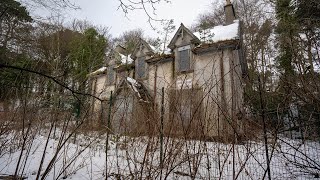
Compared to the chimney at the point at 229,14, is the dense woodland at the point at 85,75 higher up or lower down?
lower down

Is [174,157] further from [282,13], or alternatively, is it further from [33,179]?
[282,13]

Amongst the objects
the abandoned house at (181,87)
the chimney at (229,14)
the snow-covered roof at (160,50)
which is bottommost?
the abandoned house at (181,87)

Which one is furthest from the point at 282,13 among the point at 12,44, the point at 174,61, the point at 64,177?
the point at 12,44

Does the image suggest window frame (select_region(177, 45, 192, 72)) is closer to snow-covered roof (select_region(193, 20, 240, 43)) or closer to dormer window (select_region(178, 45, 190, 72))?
dormer window (select_region(178, 45, 190, 72))

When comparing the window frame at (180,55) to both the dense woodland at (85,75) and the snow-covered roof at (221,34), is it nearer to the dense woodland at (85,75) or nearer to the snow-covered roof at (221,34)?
the snow-covered roof at (221,34)

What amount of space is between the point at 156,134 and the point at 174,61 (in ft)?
34.2

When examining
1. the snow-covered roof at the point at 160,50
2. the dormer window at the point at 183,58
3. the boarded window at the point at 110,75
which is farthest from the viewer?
the boarded window at the point at 110,75

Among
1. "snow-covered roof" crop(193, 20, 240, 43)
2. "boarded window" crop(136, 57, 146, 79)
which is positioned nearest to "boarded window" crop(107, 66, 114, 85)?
"boarded window" crop(136, 57, 146, 79)

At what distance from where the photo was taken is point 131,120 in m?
4.27

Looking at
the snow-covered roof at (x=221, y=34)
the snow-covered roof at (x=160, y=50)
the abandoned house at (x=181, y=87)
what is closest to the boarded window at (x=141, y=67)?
the abandoned house at (x=181, y=87)

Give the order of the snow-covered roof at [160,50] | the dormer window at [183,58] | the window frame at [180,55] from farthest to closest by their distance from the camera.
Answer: the snow-covered roof at [160,50]
the dormer window at [183,58]
the window frame at [180,55]

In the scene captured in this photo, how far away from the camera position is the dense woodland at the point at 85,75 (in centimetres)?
378

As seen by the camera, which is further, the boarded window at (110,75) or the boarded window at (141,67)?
the boarded window at (110,75)

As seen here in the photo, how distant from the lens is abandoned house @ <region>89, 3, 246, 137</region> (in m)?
3.57
